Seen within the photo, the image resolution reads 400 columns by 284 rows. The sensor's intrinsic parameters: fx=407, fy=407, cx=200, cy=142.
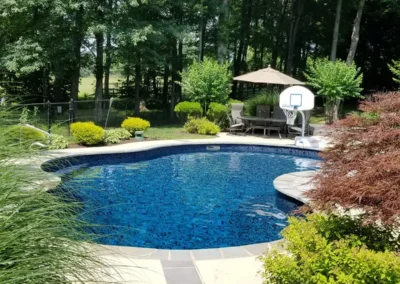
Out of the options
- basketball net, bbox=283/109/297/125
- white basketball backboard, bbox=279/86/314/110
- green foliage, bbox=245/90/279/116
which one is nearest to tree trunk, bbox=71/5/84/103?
green foliage, bbox=245/90/279/116

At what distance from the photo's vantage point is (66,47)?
13844 mm

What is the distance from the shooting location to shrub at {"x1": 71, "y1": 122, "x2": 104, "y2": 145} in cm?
1027

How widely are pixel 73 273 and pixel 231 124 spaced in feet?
39.3

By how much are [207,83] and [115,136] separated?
4255 mm

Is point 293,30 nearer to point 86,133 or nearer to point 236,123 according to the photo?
point 236,123

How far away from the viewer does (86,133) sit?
33.7ft

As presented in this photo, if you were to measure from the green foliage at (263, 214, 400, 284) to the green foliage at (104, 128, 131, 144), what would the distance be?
8.34 m

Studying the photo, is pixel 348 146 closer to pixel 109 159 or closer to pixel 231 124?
pixel 109 159

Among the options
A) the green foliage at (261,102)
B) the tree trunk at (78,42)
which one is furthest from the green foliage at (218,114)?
the tree trunk at (78,42)

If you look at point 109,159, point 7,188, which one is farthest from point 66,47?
point 7,188

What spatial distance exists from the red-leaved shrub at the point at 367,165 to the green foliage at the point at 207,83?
10753mm

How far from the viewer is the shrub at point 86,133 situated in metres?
10.3

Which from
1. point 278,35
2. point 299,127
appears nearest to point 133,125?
point 299,127

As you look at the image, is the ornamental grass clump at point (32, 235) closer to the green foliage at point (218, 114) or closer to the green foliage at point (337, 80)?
the green foliage at point (218, 114)
